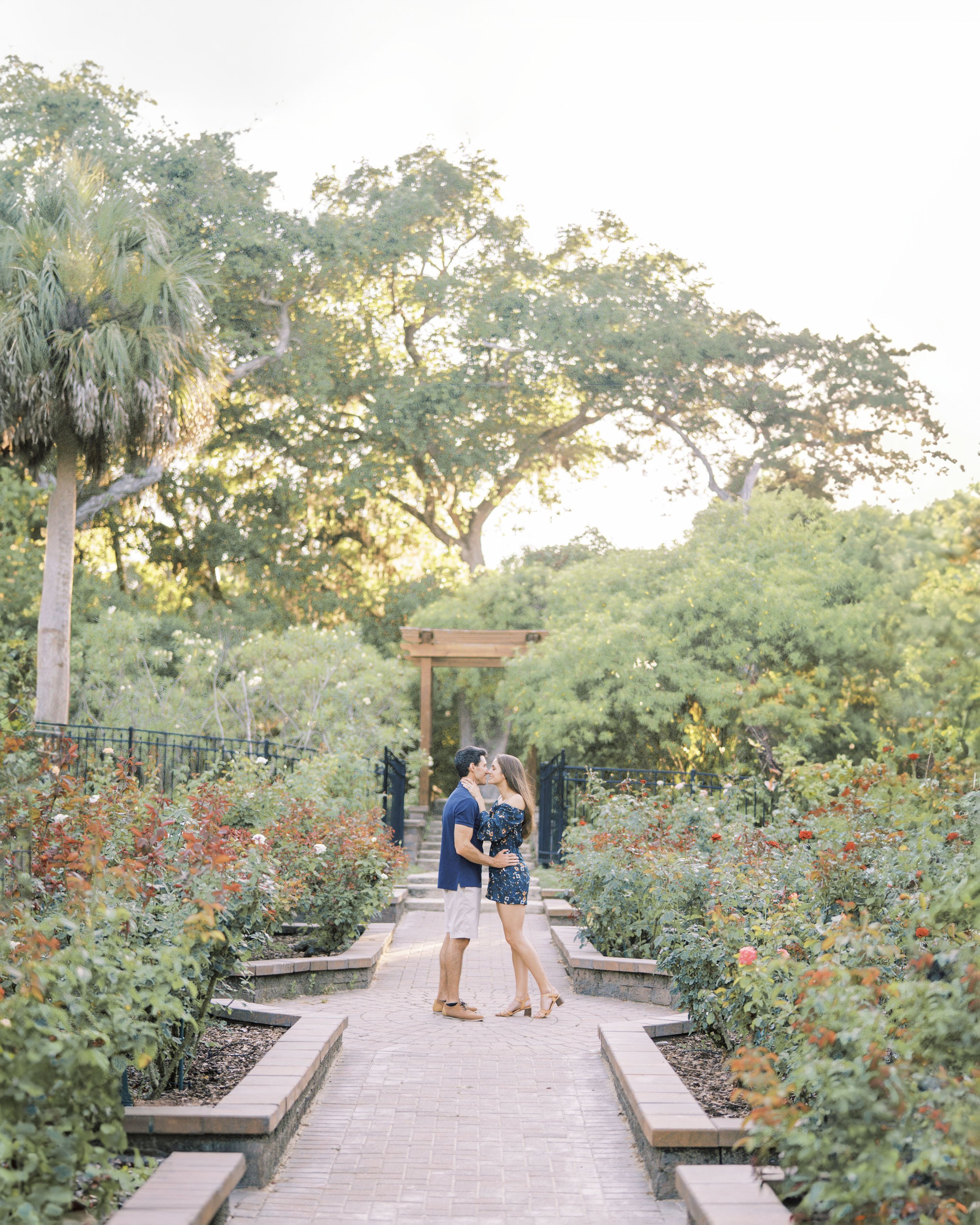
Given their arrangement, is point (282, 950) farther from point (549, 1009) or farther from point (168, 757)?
point (168, 757)

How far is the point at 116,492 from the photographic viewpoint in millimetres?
23875

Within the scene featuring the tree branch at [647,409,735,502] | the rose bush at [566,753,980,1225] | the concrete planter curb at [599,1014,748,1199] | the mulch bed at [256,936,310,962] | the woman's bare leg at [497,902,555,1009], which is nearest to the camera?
the rose bush at [566,753,980,1225]

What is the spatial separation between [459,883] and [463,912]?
188 mm

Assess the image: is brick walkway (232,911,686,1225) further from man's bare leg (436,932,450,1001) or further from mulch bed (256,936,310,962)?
mulch bed (256,936,310,962)

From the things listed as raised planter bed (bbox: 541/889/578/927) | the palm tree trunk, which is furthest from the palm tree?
raised planter bed (bbox: 541/889/578/927)

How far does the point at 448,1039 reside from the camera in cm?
681

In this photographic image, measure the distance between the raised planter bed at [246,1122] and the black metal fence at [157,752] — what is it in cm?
300

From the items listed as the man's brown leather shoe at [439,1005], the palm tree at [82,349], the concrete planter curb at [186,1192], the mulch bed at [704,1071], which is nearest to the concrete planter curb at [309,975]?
the man's brown leather shoe at [439,1005]

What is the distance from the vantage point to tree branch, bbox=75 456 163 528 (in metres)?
23.4

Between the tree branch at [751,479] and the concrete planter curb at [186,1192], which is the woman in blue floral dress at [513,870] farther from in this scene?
the tree branch at [751,479]

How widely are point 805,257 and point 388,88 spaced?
6535 mm

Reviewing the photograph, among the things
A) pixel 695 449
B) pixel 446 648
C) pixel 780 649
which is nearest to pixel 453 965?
pixel 780 649

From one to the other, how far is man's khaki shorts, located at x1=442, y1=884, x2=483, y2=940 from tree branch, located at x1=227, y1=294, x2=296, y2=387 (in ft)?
66.6

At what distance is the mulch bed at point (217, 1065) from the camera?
461 cm
